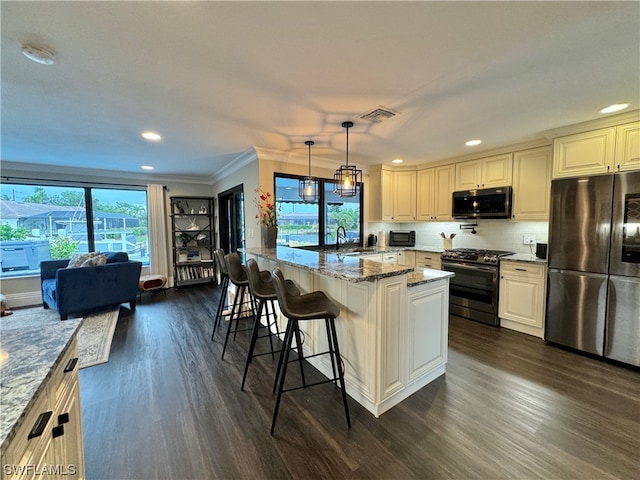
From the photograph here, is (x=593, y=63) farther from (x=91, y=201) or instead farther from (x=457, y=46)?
(x=91, y=201)

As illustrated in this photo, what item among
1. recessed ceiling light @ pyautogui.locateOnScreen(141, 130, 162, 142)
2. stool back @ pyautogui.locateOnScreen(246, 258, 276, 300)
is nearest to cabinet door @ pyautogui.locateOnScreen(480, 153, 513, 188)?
stool back @ pyautogui.locateOnScreen(246, 258, 276, 300)

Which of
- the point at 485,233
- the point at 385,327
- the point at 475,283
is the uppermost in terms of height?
the point at 485,233

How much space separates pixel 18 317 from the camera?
4043 millimetres

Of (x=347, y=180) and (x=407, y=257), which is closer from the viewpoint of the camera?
(x=347, y=180)

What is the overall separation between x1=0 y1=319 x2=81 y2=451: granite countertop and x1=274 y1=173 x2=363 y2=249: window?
3.03 meters

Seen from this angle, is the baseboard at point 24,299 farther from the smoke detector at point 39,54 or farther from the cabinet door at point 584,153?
the cabinet door at point 584,153

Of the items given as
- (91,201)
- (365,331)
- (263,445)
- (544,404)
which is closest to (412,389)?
(365,331)

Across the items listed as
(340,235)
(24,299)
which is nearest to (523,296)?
(340,235)

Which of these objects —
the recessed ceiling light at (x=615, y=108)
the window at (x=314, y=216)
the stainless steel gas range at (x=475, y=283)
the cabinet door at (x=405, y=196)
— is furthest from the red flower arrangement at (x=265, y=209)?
the recessed ceiling light at (x=615, y=108)

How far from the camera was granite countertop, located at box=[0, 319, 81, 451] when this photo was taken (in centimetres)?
69

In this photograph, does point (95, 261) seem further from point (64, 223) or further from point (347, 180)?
point (347, 180)

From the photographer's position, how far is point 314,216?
14.9 feet

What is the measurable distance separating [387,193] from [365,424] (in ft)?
12.5

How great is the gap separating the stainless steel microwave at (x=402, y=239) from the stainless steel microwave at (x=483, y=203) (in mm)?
1004
